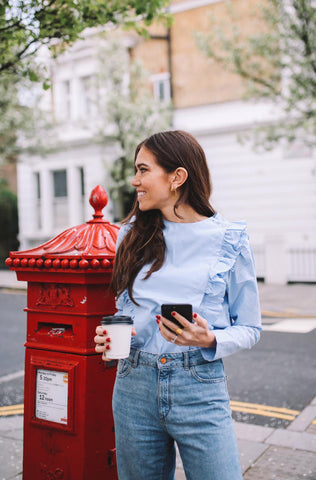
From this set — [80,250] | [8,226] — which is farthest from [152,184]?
[8,226]

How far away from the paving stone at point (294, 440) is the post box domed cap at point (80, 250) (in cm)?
220

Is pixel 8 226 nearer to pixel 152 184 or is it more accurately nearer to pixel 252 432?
pixel 252 432

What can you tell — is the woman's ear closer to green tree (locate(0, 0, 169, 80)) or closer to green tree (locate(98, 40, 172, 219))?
green tree (locate(0, 0, 169, 80))

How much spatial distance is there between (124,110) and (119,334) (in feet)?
49.0

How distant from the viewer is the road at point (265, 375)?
4730 millimetres

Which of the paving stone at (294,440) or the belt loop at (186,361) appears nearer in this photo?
the belt loop at (186,361)

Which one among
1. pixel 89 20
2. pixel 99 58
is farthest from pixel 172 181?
pixel 99 58

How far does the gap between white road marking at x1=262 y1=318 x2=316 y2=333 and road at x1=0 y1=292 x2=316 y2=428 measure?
0.76ft

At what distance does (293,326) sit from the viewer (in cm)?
857

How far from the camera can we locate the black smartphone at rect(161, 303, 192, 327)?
5.31 feet

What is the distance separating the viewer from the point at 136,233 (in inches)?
77.2

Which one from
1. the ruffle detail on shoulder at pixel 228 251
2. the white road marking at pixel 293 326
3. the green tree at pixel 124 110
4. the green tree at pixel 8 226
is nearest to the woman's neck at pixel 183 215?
the ruffle detail on shoulder at pixel 228 251

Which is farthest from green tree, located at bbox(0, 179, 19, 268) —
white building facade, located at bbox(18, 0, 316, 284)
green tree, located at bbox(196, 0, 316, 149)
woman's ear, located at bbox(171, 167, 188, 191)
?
woman's ear, located at bbox(171, 167, 188, 191)

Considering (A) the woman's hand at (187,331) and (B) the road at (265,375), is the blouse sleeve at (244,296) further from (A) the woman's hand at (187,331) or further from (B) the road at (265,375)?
(B) the road at (265,375)
